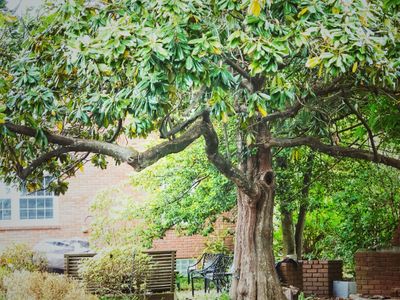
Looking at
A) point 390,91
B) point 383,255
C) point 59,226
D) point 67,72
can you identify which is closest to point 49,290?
point 67,72

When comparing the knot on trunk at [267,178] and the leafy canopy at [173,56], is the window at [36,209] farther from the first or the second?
the leafy canopy at [173,56]

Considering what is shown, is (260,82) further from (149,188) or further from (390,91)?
(149,188)

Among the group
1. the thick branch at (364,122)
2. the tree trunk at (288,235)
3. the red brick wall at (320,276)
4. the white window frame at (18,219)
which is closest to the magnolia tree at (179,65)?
the thick branch at (364,122)

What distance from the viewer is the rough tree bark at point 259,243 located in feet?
40.9

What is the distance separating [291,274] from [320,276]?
2.37ft

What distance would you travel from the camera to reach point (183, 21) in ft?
28.7

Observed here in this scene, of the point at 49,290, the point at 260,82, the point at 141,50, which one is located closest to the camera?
the point at 141,50

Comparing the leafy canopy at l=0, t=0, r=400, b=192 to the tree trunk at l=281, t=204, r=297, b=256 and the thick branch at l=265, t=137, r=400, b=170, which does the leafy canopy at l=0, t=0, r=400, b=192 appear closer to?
the thick branch at l=265, t=137, r=400, b=170

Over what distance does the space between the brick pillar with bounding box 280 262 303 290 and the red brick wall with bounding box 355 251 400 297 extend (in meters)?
1.63

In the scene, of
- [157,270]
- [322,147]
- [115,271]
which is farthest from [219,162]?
[157,270]

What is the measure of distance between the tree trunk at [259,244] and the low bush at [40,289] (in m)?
2.91

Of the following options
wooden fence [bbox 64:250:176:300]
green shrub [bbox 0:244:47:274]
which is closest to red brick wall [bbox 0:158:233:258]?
green shrub [bbox 0:244:47:274]

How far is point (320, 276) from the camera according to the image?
16250 mm

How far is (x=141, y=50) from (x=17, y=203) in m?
13.4
